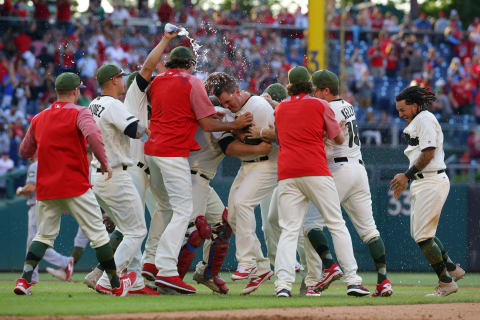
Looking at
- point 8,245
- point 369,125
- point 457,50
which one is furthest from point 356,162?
point 457,50

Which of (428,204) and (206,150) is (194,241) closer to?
(206,150)

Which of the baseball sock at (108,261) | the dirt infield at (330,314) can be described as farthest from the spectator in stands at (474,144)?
the baseball sock at (108,261)

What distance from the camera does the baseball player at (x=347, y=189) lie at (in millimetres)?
9250

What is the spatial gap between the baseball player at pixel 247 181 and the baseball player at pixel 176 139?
0.25 m

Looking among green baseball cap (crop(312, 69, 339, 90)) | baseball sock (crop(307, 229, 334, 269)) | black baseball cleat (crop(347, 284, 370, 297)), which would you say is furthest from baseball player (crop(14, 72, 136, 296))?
green baseball cap (crop(312, 69, 339, 90))

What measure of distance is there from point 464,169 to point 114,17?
10.1 metres

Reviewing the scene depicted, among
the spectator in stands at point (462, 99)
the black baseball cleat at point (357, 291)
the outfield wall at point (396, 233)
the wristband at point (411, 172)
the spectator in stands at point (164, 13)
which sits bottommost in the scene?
the outfield wall at point (396, 233)

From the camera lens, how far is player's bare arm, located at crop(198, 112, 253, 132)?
8977 mm

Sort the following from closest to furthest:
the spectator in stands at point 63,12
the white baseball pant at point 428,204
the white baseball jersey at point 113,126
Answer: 1. the white baseball jersey at point 113,126
2. the white baseball pant at point 428,204
3. the spectator in stands at point 63,12

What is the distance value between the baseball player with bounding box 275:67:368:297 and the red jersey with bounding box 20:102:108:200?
185cm

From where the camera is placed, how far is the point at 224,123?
9031mm

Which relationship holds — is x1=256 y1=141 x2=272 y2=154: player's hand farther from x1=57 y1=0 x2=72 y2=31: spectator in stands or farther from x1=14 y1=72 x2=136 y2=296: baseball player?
x1=57 y1=0 x2=72 y2=31: spectator in stands

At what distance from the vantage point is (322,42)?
14.5m

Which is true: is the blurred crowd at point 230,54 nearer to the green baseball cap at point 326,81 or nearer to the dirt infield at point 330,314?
the green baseball cap at point 326,81
